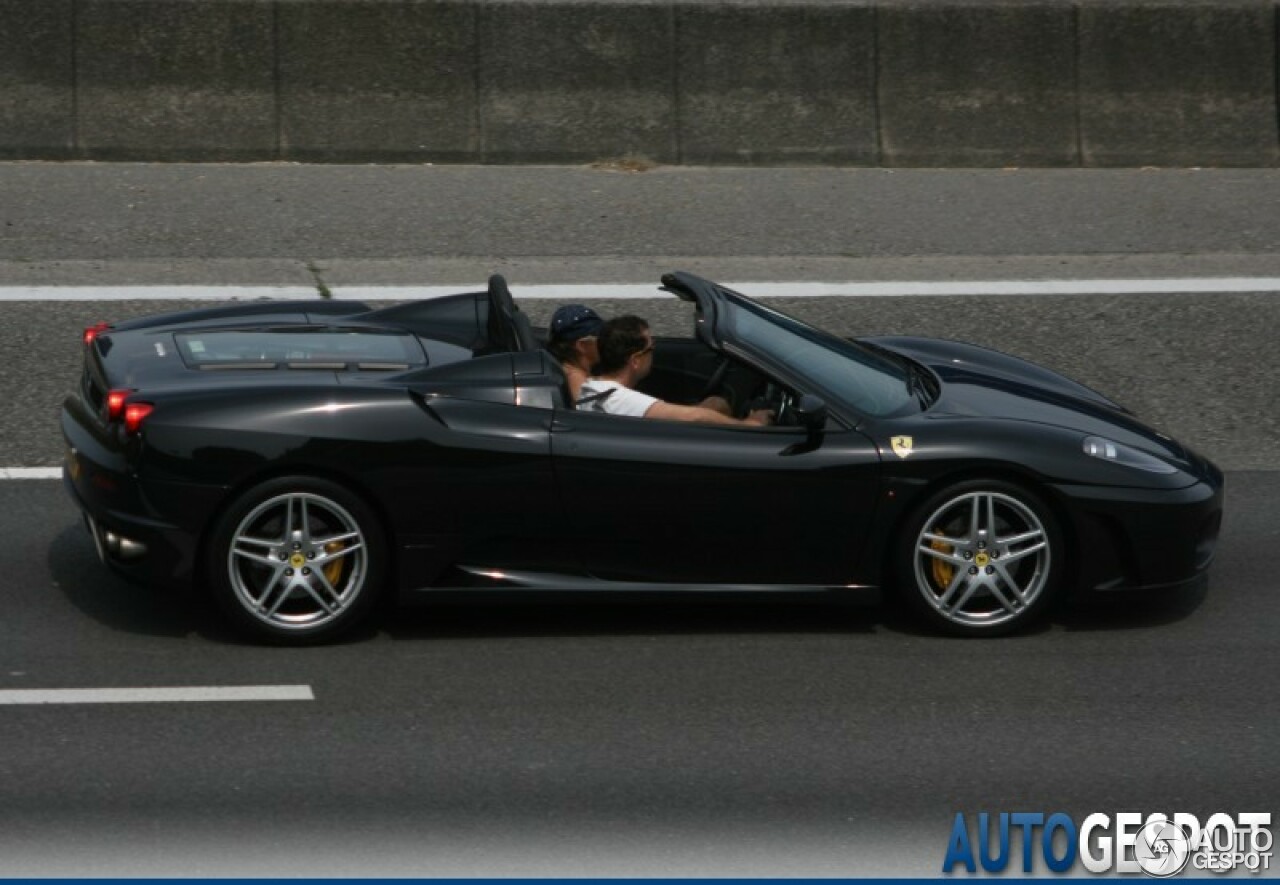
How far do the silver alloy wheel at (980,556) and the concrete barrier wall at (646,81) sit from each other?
7402 millimetres

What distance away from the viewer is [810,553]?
6.63 m

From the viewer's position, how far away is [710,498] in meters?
6.54

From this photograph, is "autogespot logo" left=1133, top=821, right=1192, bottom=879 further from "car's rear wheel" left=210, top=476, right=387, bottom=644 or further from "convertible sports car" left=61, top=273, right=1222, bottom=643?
"car's rear wheel" left=210, top=476, right=387, bottom=644

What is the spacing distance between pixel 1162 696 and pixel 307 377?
122 inches

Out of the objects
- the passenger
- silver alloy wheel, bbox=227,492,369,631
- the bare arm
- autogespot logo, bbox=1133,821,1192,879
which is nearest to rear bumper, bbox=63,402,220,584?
silver alloy wheel, bbox=227,492,369,631

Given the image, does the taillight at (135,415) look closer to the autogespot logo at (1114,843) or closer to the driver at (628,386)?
the driver at (628,386)

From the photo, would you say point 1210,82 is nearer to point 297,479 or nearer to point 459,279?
point 459,279

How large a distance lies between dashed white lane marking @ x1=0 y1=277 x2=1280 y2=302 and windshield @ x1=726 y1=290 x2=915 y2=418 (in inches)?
151

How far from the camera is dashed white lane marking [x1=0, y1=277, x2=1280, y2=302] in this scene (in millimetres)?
10766

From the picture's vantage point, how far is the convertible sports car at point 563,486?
6.36m

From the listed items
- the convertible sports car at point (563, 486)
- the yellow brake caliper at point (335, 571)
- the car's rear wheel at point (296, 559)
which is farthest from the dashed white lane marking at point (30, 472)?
the yellow brake caliper at point (335, 571)

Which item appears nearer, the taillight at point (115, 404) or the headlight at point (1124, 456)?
the taillight at point (115, 404)

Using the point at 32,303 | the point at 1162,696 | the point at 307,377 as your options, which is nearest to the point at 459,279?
the point at 32,303

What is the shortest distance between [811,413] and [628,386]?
726 millimetres
